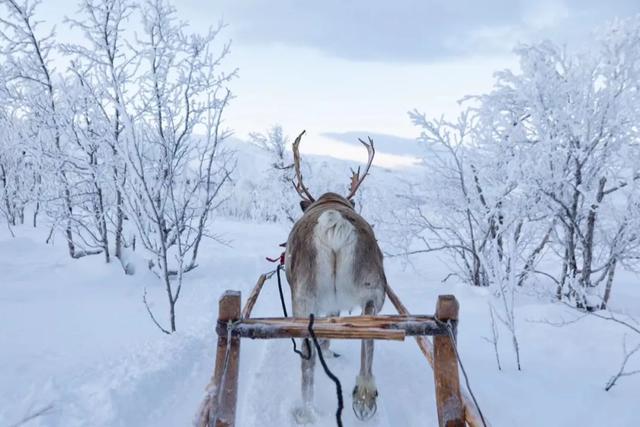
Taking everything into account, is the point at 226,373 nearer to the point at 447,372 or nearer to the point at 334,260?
the point at 334,260

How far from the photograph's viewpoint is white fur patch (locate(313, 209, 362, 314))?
2746 mm

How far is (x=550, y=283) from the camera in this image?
25.1 ft

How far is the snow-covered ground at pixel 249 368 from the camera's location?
308cm

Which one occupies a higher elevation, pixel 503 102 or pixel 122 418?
pixel 503 102

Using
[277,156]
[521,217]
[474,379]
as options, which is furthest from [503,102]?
[277,156]

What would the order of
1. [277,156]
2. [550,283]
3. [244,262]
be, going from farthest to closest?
[277,156]
[244,262]
[550,283]

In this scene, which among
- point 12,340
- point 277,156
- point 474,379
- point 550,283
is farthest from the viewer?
point 277,156

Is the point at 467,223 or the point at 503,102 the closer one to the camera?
the point at 503,102

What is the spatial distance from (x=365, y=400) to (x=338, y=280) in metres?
0.89

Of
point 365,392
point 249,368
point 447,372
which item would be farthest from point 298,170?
point 447,372

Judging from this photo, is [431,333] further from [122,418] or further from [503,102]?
[503,102]

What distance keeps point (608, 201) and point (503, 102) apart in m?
2.05

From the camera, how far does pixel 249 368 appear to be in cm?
394

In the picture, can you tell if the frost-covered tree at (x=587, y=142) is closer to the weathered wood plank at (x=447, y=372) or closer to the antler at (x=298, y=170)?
the antler at (x=298, y=170)
